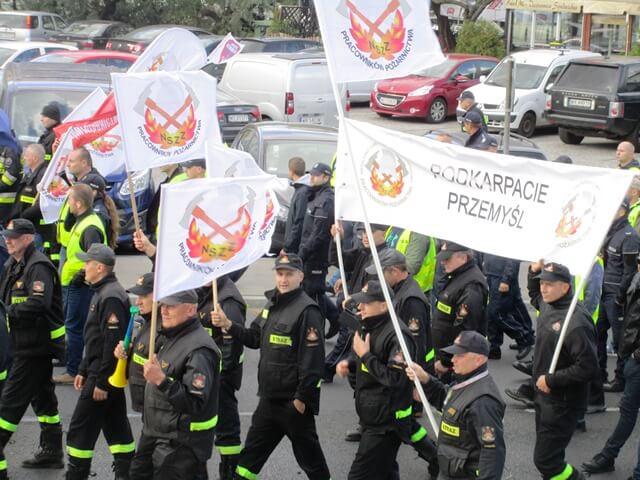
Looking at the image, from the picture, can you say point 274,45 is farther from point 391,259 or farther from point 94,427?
point 94,427

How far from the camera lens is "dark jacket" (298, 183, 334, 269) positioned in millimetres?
11336

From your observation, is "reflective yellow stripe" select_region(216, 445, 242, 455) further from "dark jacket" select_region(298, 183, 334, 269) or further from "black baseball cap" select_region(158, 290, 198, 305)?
"dark jacket" select_region(298, 183, 334, 269)

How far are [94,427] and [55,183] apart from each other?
3.91m

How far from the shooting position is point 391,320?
756 cm

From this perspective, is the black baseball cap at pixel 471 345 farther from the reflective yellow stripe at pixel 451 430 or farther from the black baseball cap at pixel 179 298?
the black baseball cap at pixel 179 298

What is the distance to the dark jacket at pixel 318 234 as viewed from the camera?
1134 cm

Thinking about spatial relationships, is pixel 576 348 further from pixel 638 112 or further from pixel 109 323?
pixel 638 112

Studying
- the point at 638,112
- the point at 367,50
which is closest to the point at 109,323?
the point at 367,50

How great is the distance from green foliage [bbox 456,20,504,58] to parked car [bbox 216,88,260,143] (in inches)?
510

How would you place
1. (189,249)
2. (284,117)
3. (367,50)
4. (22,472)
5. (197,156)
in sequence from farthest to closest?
(284,117)
(197,156)
(22,472)
(367,50)
(189,249)

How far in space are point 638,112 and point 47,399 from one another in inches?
666

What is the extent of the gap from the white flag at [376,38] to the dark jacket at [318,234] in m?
3.58

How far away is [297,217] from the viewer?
462 inches

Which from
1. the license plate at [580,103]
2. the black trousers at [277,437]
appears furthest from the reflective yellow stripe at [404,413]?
the license plate at [580,103]
